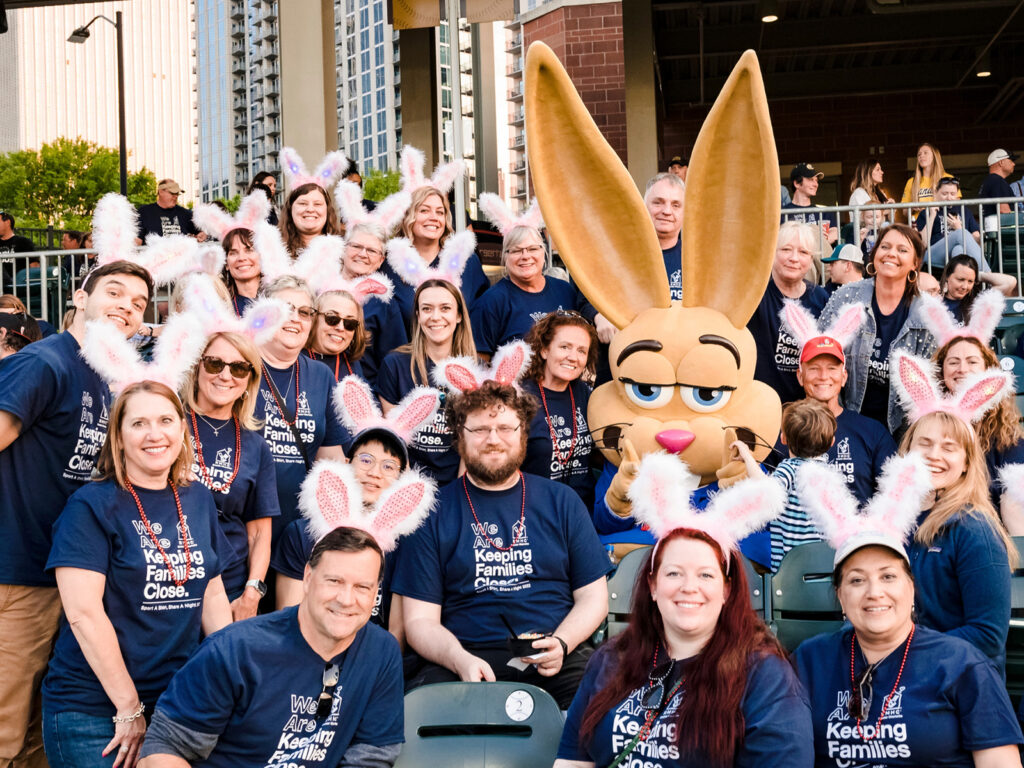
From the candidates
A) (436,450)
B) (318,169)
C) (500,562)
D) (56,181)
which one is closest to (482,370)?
(436,450)

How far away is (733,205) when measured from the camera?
4.60 meters

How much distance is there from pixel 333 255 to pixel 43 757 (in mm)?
2398

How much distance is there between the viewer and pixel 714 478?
4543 millimetres

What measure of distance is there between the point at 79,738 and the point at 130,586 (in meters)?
0.43

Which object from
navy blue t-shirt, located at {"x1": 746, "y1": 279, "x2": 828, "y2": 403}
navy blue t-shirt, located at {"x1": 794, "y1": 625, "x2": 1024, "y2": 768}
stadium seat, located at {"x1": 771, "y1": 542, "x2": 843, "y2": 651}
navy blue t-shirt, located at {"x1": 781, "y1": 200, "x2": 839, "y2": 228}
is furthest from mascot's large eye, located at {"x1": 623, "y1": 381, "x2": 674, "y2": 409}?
navy blue t-shirt, located at {"x1": 781, "y1": 200, "x2": 839, "y2": 228}

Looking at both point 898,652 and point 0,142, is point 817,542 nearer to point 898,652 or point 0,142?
point 898,652

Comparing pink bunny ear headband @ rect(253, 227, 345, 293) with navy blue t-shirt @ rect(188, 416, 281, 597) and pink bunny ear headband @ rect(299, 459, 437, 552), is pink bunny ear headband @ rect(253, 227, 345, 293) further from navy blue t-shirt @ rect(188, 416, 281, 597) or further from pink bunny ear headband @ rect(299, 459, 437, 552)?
pink bunny ear headband @ rect(299, 459, 437, 552)

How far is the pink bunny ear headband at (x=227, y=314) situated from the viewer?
3861mm

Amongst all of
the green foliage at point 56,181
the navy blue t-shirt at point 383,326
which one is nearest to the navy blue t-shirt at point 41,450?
the navy blue t-shirt at point 383,326

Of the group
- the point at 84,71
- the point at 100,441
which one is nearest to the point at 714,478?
the point at 100,441

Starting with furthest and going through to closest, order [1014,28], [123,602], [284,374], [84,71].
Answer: [84,71], [1014,28], [284,374], [123,602]

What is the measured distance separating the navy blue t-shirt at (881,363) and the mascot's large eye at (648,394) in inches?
50.9

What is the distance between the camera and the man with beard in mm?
3596

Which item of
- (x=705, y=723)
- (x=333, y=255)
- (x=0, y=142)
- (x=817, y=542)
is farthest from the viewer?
(x=0, y=142)
